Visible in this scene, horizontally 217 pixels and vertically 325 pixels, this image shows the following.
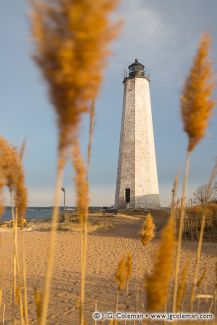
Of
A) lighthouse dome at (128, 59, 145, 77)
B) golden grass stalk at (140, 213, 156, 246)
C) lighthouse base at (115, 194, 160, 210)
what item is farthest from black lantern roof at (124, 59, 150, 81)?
golden grass stalk at (140, 213, 156, 246)

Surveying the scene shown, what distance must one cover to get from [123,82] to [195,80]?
93.0 ft

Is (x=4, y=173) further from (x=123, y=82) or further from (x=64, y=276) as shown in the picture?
(x=123, y=82)

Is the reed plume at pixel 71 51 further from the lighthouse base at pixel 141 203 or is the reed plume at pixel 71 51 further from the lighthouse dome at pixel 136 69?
the lighthouse dome at pixel 136 69

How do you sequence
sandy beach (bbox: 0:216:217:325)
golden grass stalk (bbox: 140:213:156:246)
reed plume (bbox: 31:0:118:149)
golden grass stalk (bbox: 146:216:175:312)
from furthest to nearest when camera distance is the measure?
sandy beach (bbox: 0:216:217:325)
golden grass stalk (bbox: 140:213:156:246)
golden grass stalk (bbox: 146:216:175:312)
reed plume (bbox: 31:0:118:149)

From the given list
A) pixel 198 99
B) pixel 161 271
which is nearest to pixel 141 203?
pixel 198 99

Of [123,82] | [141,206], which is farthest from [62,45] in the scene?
[123,82]

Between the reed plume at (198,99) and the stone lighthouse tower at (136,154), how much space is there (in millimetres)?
24878

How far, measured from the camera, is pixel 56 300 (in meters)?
6.39

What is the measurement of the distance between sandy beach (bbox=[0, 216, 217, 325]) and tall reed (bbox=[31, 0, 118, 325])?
0.74 meters

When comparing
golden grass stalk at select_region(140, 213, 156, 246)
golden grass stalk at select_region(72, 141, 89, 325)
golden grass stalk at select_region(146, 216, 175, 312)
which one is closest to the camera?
golden grass stalk at select_region(146, 216, 175, 312)

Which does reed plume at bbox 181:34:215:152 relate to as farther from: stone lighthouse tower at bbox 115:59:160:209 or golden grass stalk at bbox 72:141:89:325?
stone lighthouse tower at bbox 115:59:160:209

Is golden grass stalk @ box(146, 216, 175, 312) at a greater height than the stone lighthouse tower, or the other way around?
the stone lighthouse tower

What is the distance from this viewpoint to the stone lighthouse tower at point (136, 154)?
86.1ft

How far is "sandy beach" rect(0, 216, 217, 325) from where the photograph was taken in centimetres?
580
